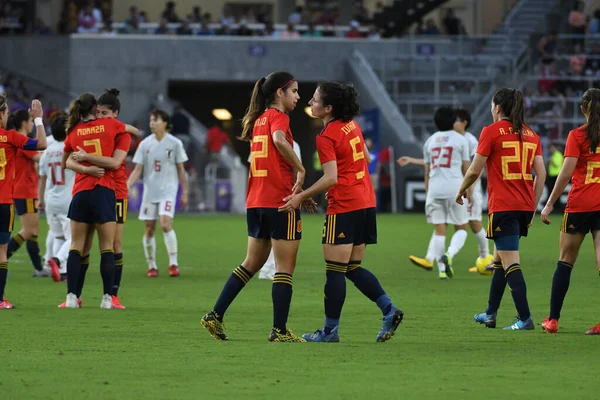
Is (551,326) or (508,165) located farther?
(508,165)

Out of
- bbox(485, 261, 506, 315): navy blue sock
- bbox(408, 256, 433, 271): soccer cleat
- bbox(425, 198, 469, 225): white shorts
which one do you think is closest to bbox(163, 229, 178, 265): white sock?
bbox(408, 256, 433, 271): soccer cleat

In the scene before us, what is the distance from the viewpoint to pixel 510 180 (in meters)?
10.3

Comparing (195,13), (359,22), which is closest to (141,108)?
(195,13)

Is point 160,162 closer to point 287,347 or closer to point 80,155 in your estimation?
point 80,155

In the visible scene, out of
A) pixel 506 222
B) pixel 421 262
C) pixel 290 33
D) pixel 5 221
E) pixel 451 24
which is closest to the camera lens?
pixel 506 222

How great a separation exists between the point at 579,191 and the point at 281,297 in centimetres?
270

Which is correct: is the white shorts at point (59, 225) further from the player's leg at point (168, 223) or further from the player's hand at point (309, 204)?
the player's hand at point (309, 204)

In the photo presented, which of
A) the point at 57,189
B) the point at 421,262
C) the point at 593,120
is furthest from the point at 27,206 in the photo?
the point at 593,120

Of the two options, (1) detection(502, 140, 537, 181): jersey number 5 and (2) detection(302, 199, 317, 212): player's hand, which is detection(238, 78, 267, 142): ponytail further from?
(1) detection(502, 140, 537, 181): jersey number 5

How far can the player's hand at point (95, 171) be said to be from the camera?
1155cm

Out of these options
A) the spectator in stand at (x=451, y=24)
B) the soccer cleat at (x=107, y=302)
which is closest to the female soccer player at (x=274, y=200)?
the soccer cleat at (x=107, y=302)

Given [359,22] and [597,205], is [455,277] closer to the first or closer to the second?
[597,205]

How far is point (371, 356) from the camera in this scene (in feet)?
28.6

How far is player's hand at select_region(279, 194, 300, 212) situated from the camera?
30.2 ft
